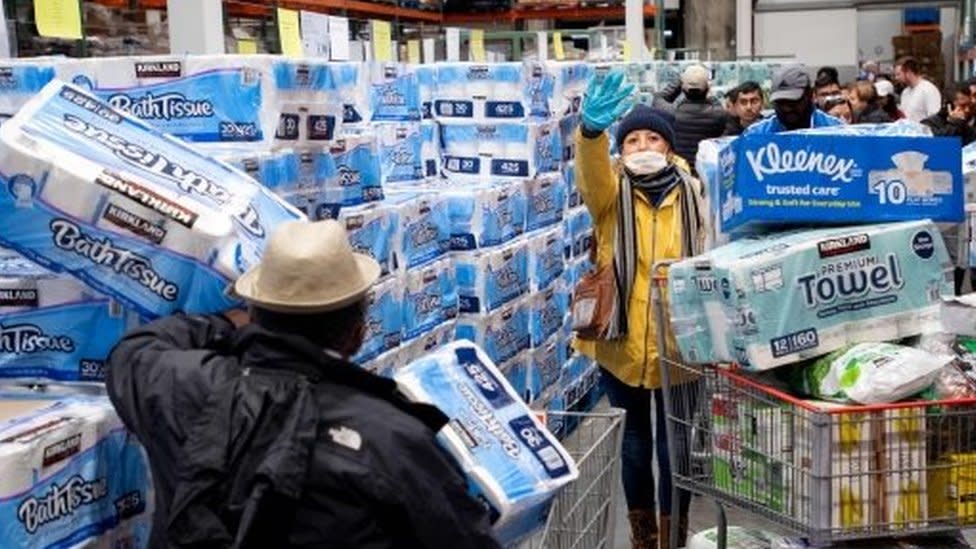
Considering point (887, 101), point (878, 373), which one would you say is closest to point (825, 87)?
point (887, 101)

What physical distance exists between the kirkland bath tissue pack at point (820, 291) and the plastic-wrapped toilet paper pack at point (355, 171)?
1.14 meters

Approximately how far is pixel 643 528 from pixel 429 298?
1142 millimetres

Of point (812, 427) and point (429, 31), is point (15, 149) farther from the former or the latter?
point (429, 31)

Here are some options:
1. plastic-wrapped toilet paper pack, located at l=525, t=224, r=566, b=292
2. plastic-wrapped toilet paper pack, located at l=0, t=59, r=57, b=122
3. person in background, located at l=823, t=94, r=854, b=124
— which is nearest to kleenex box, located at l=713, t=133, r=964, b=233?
plastic-wrapped toilet paper pack, located at l=0, t=59, r=57, b=122

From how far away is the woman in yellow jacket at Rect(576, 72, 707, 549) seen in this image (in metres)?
4.60

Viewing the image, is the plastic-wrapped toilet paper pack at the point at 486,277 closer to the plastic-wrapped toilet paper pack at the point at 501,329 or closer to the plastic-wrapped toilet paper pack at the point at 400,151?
the plastic-wrapped toilet paper pack at the point at 501,329

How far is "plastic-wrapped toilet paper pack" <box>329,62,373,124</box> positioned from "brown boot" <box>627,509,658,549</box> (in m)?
1.66

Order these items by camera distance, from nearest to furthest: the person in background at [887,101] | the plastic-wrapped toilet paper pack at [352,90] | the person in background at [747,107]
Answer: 1. the plastic-wrapped toilet paper pack at [352,90]
2. the person in background at [747,107]
3. the person in background at [887,101]

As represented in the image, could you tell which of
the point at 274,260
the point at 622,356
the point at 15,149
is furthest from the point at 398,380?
the point at 622,356

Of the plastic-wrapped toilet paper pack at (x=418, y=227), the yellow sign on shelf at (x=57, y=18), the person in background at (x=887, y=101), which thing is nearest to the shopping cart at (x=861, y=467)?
the plastic-wrapped toilet paper pack at (x=418, y=227)

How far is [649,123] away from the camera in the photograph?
4.72 metres

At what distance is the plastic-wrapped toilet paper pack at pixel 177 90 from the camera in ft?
11.2

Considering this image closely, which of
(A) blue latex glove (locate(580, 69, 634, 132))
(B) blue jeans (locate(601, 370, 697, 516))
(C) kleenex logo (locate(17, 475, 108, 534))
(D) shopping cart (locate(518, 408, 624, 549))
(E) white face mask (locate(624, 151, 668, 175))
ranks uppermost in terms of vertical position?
(A) blue latex glove (locate(580, 69, 634, 132))

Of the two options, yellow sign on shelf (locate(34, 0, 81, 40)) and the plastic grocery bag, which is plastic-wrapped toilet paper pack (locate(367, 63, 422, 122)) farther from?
the plastic grocery bag
